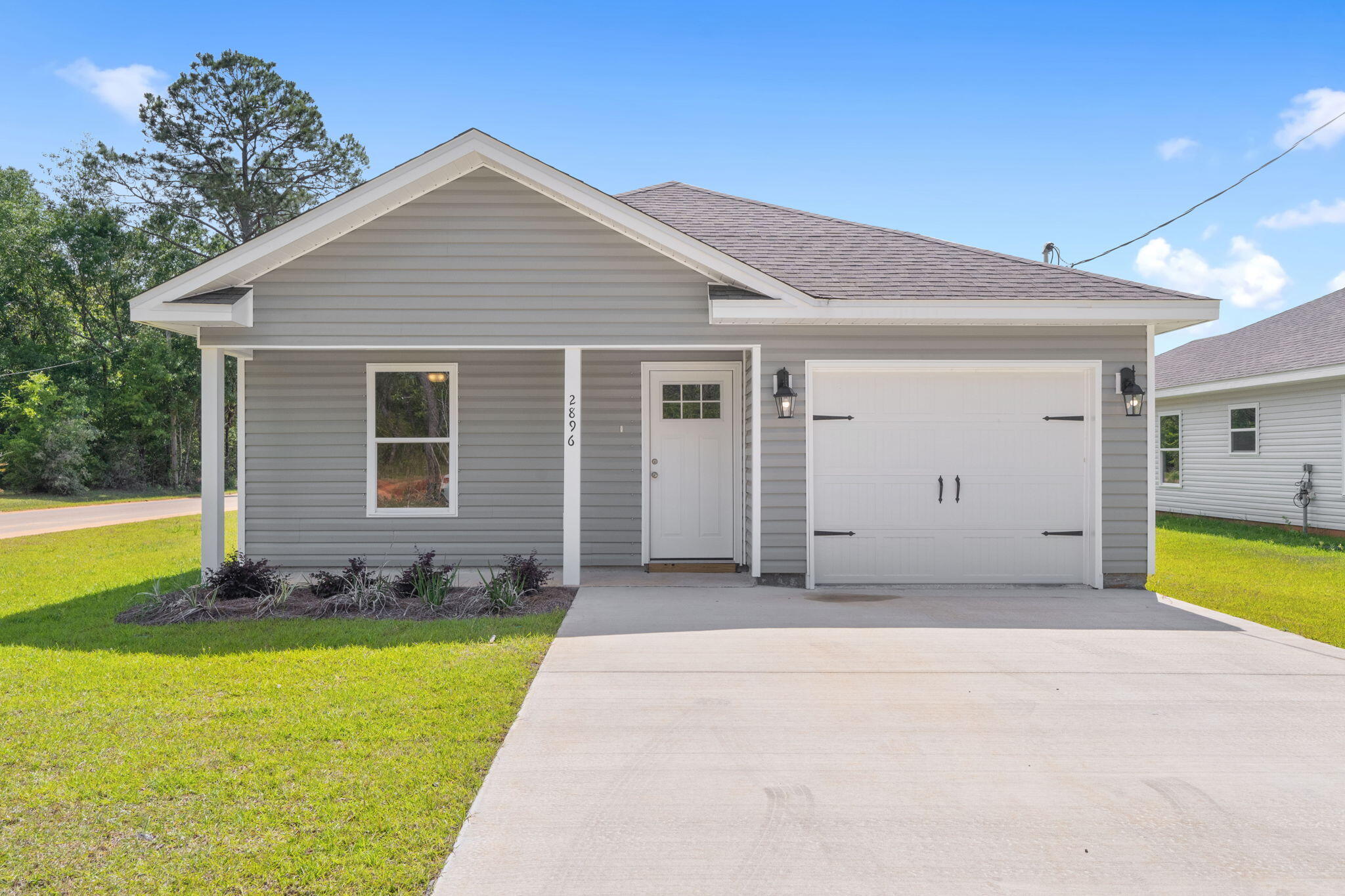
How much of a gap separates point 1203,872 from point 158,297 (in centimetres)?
804

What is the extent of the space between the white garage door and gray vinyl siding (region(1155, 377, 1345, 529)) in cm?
739

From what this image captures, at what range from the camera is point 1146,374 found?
7785 mm

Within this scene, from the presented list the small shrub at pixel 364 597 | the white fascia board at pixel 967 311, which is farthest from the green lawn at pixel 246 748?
the white fascia board at pixel 967 311

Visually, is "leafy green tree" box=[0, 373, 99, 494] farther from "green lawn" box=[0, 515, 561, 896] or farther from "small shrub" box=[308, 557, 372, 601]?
"small shrub" box=[308, 557, 372, 601]

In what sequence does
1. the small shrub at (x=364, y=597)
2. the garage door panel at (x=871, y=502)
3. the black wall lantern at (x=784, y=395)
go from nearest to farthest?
the small shrub at (x=364, y=597)
the black wall lantern at (x=784, y=395)
the garage door panel at (x=871, y=502)

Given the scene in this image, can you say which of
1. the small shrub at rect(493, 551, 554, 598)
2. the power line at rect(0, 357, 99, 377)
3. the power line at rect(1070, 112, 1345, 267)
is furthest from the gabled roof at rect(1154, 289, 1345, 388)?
the power line at rect(0, 357, 99, 377)

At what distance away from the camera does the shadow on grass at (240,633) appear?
548cm

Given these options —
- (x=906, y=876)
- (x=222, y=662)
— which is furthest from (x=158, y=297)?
(x=906, y=876)

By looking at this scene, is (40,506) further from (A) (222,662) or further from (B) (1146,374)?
(B) (1146,374)

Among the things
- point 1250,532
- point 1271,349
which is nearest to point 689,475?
point 1250,532

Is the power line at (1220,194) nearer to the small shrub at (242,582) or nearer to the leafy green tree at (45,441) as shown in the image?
the small shrub at (242,582)

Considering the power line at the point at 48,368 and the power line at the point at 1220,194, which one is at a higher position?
the power line at the point at 1220,194

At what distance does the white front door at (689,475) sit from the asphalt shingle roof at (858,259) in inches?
57.4

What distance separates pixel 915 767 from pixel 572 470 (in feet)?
15.0
